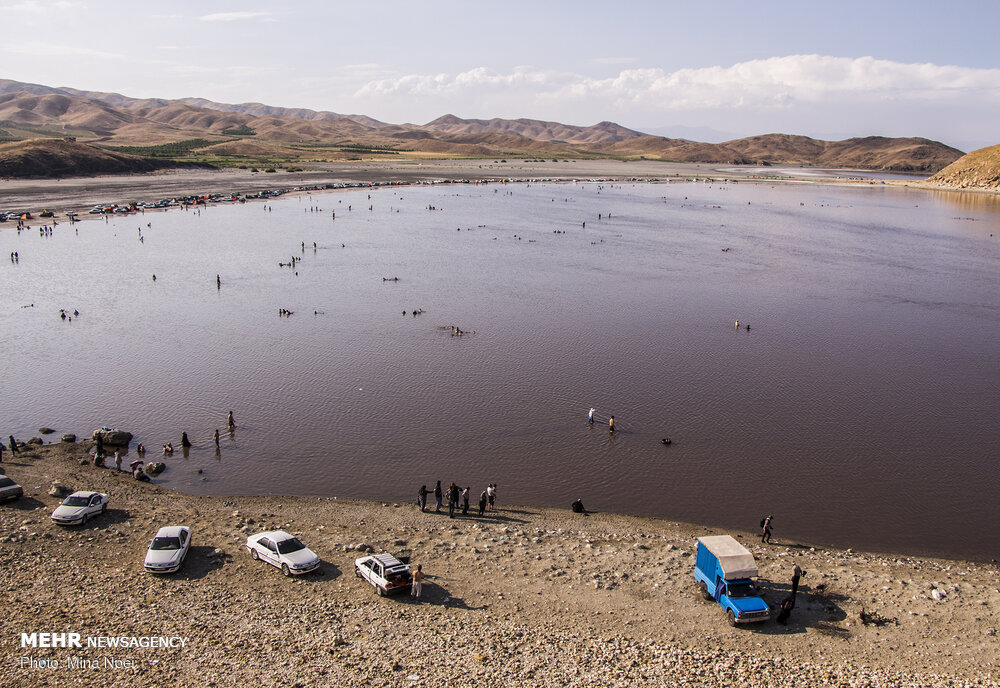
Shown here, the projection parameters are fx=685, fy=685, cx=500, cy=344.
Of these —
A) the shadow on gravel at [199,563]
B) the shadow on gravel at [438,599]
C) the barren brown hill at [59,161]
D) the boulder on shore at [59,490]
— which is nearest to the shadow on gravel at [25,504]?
→ the boulder on shore at [59,490]

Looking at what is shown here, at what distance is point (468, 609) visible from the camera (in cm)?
1919

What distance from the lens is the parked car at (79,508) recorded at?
22766 mm

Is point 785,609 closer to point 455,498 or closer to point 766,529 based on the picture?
point 766,529

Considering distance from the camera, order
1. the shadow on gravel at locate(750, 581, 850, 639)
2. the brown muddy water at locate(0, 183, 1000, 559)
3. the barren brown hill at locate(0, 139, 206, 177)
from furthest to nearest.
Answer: the barren brown hill at locate(0, 139, 206, 177) < the brown muddy water at locate(0, 183, 1000, 559) < the shadow on gravel at locate(750, 581, 850, 639)

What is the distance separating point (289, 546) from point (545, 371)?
21.7 meters

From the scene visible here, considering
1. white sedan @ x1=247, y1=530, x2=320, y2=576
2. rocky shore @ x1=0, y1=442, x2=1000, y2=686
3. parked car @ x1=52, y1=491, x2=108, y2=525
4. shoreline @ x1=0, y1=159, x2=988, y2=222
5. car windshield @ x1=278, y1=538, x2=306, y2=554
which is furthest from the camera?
shoreline @ x1=0, y1=159, x2=988, y2=222

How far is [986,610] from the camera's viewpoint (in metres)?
19.9

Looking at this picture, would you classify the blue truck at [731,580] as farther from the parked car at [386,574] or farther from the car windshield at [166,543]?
the car windshield at [166,543]

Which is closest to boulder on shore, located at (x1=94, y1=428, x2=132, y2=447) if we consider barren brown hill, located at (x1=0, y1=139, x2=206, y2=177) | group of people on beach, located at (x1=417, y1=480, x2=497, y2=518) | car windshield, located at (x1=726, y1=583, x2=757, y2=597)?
group of people on beach, located at (x1=417, y1=480, x2=497, y2=518)

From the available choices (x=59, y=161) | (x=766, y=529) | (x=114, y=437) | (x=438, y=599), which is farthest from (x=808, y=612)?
(x=59, y=161)

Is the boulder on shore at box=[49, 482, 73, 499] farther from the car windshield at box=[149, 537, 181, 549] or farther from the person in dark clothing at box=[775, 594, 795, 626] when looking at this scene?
the person in dark clothing at box=[775, 594, 795, 626]

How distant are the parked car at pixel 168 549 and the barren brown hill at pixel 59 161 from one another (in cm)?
14419

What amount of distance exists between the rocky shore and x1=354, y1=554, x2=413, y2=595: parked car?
1.08 ft

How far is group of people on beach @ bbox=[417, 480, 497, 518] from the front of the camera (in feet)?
82.6
